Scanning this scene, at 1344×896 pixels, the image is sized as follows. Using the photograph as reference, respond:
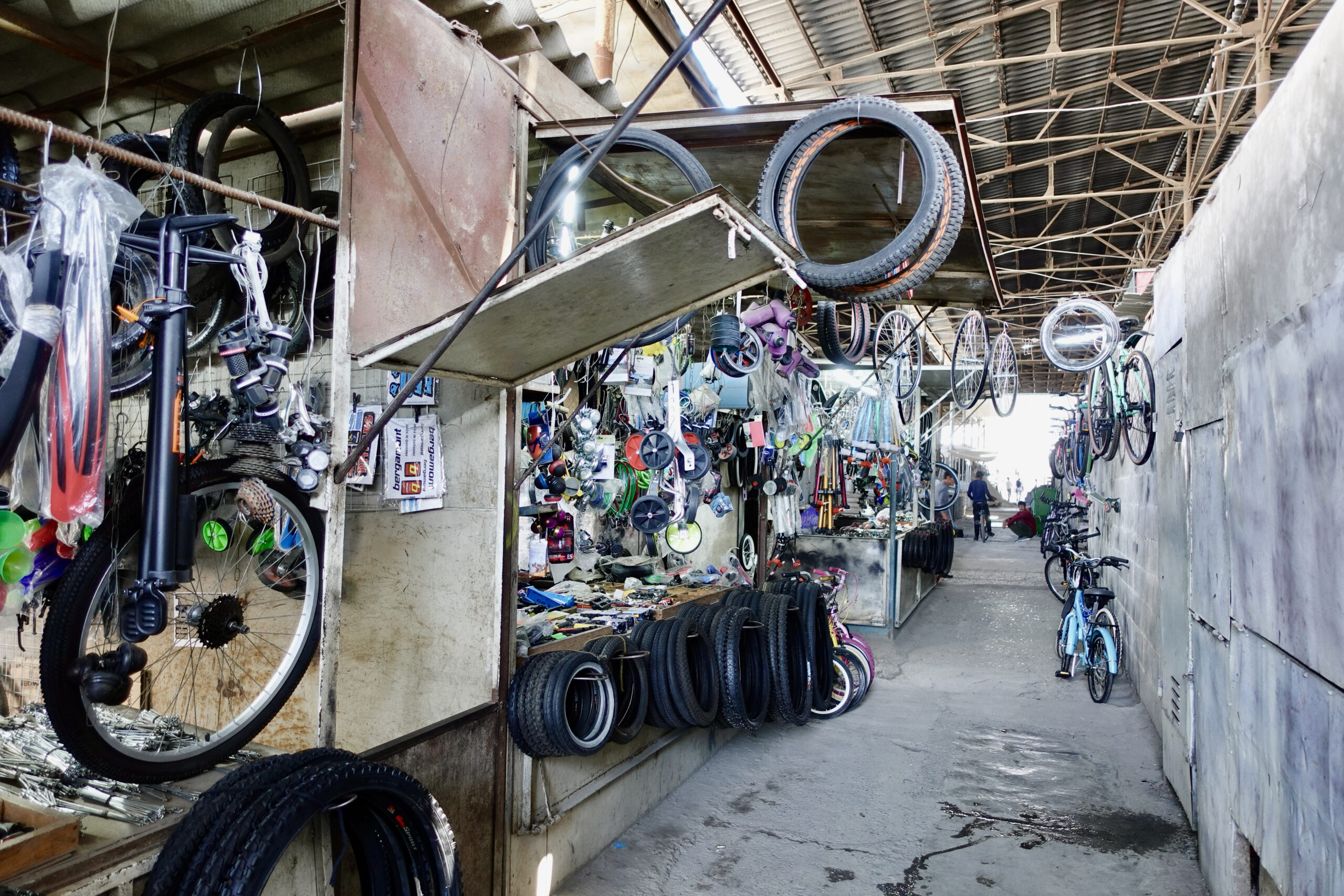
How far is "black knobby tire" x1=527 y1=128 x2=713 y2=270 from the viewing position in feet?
11.1

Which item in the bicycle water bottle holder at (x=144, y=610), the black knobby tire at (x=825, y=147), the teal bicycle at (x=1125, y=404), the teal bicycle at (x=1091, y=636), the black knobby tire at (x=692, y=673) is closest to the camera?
the bicycle water bottle holder at (x=144, y=610)

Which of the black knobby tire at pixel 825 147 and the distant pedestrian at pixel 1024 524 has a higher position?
the black knobby tire at pixel 825 147

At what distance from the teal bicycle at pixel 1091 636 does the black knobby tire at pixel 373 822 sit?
6.66 metres

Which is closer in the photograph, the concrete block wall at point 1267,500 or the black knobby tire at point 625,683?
the concrete block wall at point 1267,500

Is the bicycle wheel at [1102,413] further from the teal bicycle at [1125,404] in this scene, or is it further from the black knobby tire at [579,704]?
the black knobby tire at [579,704]

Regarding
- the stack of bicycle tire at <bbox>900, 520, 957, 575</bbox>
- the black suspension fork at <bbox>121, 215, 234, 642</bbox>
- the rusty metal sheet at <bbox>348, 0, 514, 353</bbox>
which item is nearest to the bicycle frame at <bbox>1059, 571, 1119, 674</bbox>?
the stack of bicycle tire at <bbox>900, 520, 957, 575</bbox>

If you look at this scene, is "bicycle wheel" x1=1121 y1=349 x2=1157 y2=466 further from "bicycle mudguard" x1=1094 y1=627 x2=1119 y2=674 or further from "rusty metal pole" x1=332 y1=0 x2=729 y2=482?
"rusty metal pole" x1=332 y1=0 x2=729 y2=482

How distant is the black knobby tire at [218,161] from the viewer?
314 centimetres

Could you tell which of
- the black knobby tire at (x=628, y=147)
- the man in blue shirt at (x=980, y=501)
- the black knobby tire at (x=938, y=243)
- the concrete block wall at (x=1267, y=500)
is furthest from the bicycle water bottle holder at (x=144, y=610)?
the man in blue shirt at (x=980, y=501)

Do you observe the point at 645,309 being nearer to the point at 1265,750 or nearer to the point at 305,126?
the point at 305,126

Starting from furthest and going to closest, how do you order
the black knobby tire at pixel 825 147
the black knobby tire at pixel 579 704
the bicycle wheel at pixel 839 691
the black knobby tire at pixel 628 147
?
the bicycle wheel at pixel 839 691 < the black knobby tire at pixel 579 704 < the black knobby tire at pixel 628 147 < the black knobby tire at pixel 825 147

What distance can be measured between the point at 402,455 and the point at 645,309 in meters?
1.26

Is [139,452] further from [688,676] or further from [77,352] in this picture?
[688,676]

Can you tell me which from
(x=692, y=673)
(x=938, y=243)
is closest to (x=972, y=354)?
(x=692, y=673)
